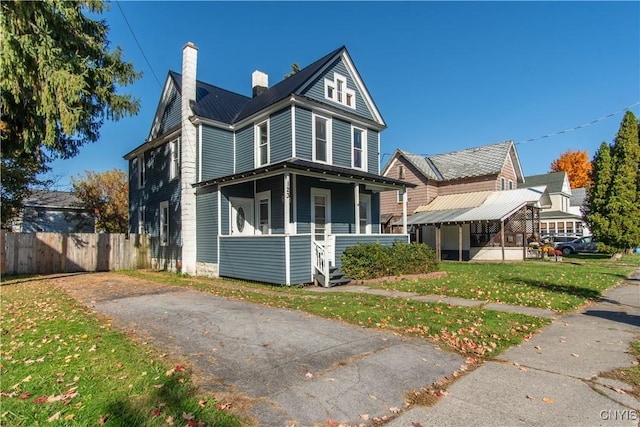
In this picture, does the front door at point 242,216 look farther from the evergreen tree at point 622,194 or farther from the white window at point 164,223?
the evergreen tree at point 622,194

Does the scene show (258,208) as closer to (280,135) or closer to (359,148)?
(280,135)

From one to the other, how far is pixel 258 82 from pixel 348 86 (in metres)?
5.71

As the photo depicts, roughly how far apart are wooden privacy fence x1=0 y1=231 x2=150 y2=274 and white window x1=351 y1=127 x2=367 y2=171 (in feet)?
38.2

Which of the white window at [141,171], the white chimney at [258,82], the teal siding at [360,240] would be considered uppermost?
the white chimney at [258,82]

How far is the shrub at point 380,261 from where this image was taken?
12.5 meters

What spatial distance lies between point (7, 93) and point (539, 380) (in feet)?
48.0

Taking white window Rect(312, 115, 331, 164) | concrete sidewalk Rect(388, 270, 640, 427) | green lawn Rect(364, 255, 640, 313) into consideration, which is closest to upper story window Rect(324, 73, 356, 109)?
white window Rect(312, 115, 331, 164)

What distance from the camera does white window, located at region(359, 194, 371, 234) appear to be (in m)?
17.2

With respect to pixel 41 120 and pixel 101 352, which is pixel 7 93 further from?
pixel 101 352

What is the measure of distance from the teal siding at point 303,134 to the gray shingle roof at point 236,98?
0.92 metres

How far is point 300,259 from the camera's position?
11812 mm

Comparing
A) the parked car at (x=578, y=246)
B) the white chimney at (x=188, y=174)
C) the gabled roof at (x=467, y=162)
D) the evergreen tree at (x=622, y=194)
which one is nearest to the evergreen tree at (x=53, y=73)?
the white chimney at (x=188, y=174)

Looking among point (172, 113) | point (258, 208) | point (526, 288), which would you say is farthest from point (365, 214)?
point (172, 113)

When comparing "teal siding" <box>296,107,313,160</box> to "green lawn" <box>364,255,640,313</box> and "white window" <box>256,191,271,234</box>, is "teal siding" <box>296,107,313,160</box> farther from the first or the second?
"green lawn" <box>364,255,640,313</box>
